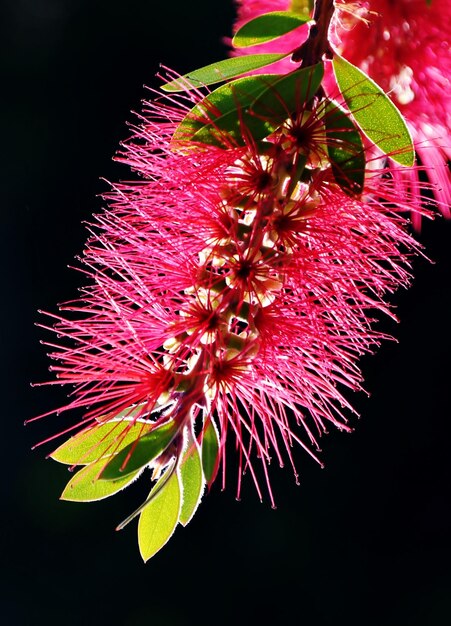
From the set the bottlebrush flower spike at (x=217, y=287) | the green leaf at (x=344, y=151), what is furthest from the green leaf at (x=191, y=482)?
the green leaf at (x=344, y=151)

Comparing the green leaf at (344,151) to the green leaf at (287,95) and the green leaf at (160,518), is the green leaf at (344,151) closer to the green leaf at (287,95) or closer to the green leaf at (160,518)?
the green leaf at (287,95)

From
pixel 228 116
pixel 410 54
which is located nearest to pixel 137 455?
pixel 228 116

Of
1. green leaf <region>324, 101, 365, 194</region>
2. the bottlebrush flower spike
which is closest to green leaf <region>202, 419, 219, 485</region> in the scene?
the bottlebrush flower spike

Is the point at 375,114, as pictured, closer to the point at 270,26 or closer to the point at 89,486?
the point at 270,26

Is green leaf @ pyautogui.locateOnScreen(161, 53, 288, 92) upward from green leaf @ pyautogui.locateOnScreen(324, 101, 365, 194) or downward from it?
upward

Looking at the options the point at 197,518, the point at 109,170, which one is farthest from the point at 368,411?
the point at 109,170

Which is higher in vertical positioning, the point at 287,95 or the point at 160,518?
the point at 287,95

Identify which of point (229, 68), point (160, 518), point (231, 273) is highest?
point (229, 68)

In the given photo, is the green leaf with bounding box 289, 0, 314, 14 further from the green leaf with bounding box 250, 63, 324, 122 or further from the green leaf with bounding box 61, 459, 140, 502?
the green leaf with bounding box 61, 459, 140, 502
